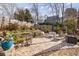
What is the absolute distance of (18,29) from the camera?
200cm

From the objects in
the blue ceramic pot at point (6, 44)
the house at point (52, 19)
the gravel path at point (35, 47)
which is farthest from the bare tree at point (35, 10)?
the blue ceramic pot at point (6, 44)

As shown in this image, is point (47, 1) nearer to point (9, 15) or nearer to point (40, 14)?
point (40, 14)

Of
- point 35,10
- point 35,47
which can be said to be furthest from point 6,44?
point 35,10

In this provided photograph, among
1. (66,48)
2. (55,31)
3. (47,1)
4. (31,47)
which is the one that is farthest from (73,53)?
(47,1)

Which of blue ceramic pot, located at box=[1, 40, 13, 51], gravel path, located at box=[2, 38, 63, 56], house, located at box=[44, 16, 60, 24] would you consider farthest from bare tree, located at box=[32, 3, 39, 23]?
blue ceramic pot, located at box=[1, 40, 13, 51]

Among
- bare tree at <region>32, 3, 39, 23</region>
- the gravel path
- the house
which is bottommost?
the gravel path

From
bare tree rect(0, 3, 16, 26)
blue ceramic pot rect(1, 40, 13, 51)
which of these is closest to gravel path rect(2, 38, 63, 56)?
blue ceramic pot rect(1, 40, 13, 51)

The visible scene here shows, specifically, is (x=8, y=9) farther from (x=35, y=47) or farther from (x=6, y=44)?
(x=35, y=47)

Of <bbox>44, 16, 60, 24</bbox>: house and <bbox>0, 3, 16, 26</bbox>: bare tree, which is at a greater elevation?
<bbox>0, 3, 16, 26</bbox>: bare tree

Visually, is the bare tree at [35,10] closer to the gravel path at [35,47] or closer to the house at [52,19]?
the house at [52,19]

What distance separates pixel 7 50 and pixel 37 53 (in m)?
0.26

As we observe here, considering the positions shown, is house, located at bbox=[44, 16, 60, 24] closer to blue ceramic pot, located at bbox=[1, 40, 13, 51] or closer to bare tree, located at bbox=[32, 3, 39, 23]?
bare tree, located at bbox=[32, 3, 39, 23]

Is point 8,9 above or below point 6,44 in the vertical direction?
Result: above

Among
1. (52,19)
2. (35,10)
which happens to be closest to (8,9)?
(35,10)
